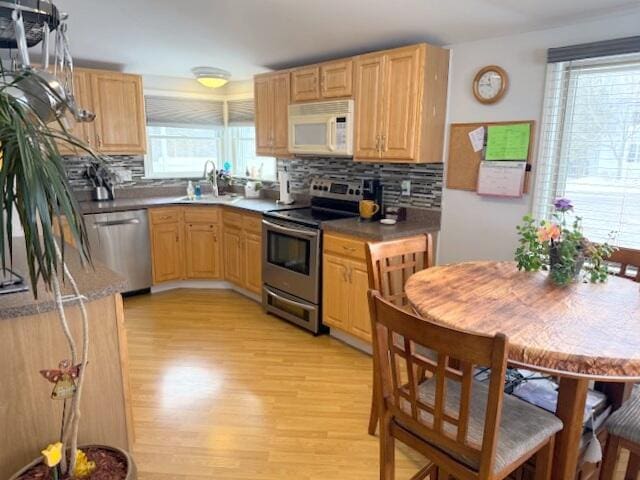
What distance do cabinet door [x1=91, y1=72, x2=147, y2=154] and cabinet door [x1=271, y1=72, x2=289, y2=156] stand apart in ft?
4.38

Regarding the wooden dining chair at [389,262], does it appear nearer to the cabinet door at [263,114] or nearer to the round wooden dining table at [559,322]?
the round wooden dining table at [559,322]

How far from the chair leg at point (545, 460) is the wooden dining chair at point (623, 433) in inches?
9.0

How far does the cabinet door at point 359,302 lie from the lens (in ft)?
9.76

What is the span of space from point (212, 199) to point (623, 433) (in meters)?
3.99

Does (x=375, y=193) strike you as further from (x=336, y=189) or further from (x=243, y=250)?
(x=243, y=250)

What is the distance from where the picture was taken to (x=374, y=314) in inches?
55.3

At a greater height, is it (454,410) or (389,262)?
(389,262)

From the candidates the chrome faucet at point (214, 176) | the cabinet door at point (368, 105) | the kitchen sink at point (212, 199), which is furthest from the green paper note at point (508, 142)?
the chrome faucet at point (214, 176)

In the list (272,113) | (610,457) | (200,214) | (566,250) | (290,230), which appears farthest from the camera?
(200,214)

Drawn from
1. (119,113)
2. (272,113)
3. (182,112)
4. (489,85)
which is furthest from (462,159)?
(182,112)

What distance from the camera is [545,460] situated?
1.49 m

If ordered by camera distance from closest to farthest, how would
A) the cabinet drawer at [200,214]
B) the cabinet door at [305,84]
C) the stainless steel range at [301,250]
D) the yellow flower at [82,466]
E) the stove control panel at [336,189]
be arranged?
1. the yellow flower at [82,466]
2. the stainless steel range at [301,250]
3. the cabinet door at [305,84]
4. the stove control panel at [336,189]
5. the cabinet drawer at [200,214]

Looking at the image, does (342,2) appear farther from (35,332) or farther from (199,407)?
(199,407)

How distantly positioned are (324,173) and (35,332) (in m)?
2.84
